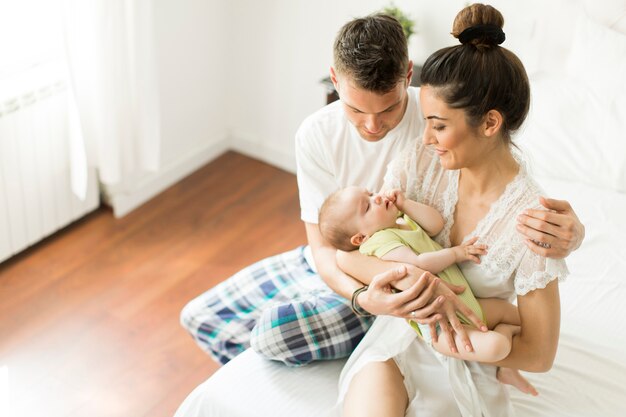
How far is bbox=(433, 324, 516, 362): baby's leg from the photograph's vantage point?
1.55 meters

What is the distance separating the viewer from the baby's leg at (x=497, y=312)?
5.47 feet

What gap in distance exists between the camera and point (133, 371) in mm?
2514

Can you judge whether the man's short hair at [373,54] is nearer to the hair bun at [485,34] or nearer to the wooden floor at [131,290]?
the hair bun at [485,34]

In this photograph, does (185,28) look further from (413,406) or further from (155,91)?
(413,406)

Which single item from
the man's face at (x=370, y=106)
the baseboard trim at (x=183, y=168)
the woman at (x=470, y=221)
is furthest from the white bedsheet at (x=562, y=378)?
the baseboard trim at (x=183, y=168)

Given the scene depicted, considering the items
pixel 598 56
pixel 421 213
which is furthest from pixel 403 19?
pixel 421 213

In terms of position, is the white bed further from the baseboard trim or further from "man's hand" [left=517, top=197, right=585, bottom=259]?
the baseboard trim

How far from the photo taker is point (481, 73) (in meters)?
1.48

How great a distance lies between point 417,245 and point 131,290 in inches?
60.1

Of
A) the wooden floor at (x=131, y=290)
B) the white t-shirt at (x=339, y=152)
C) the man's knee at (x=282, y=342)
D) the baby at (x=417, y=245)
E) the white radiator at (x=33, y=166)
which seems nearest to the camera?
the baby at (x=417, y=245)

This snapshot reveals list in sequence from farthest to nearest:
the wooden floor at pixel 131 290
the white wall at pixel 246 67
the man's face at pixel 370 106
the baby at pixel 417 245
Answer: the white wall at pixel 246 67
the wooden floor at pixel 131 290
the man's face at pixel 370 106
the baby at pixel 417 245

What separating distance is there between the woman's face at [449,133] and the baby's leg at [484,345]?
14.7 inches

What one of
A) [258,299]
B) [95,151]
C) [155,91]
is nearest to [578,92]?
[258,299]

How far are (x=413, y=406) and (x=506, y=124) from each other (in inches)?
26.1
